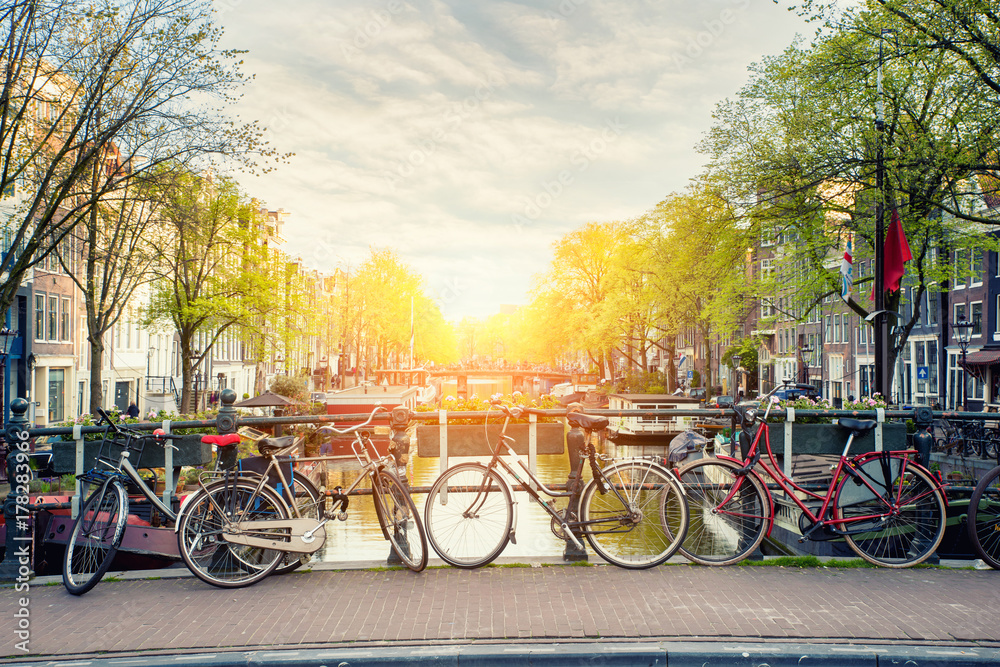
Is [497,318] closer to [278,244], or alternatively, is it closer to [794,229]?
[278,244]

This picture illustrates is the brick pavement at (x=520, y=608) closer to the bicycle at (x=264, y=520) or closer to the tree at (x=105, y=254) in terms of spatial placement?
the bicycle at (x=264, y=520)

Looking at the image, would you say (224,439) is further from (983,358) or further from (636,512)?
(983,358)

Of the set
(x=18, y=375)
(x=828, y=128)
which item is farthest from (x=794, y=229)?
(x=18, y=375)

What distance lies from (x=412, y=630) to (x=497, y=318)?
6207 inches

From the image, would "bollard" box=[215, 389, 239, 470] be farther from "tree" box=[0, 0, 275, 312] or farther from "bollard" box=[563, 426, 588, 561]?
"tree" box=[0, 0, 275, 312]

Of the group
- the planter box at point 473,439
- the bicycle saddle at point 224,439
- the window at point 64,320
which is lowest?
the planter box at point 473,439

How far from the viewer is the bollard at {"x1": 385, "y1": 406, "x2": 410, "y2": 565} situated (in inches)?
228

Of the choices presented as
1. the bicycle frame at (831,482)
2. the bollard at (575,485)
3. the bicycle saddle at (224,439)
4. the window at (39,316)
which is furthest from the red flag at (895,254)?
the window at (39,316)

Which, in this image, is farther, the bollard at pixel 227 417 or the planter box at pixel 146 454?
the planter box at pixel 146 454

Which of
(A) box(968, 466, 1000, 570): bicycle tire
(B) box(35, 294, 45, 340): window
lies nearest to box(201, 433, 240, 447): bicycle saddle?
(A) box(968, 466, 1000, 570): bicycle tire

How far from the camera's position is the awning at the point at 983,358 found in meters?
30.7

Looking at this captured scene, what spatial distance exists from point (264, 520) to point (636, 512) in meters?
2.82

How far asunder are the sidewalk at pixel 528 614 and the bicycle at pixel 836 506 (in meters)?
0.22

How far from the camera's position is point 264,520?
17.9 feet
